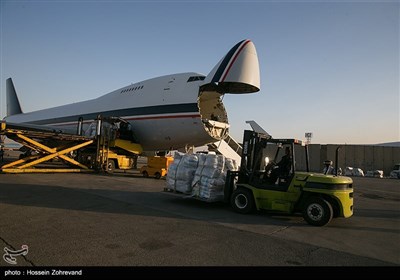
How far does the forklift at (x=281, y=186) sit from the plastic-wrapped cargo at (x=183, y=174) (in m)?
1.26

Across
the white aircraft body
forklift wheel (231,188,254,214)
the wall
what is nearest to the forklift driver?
forklift wheel (231,188,254,214)

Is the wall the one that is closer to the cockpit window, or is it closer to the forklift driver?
the cockpit window

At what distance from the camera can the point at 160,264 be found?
4.31m

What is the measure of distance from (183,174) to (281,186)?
3.17 metres

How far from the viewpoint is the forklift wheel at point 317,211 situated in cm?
723

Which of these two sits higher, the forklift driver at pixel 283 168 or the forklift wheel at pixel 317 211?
the forklift driver at pixel 283 168

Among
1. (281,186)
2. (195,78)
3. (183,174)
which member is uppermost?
(195,78)

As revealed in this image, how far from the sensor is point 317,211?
7.41m

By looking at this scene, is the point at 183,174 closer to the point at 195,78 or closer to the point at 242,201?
the point at 242,201

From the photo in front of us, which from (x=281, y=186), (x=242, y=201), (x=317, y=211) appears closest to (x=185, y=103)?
(x=242, y=201)

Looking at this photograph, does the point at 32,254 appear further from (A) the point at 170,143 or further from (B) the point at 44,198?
(A) the point at 170,143

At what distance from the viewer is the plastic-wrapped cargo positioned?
9719 millimetres

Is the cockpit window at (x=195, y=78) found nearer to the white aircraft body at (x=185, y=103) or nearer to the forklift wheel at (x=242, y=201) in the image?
the white aircraft body at (x=185, y=103)

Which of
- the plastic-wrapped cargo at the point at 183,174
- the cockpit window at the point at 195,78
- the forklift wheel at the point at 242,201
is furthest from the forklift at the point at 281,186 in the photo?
the cockpit window at the point at 195,78
